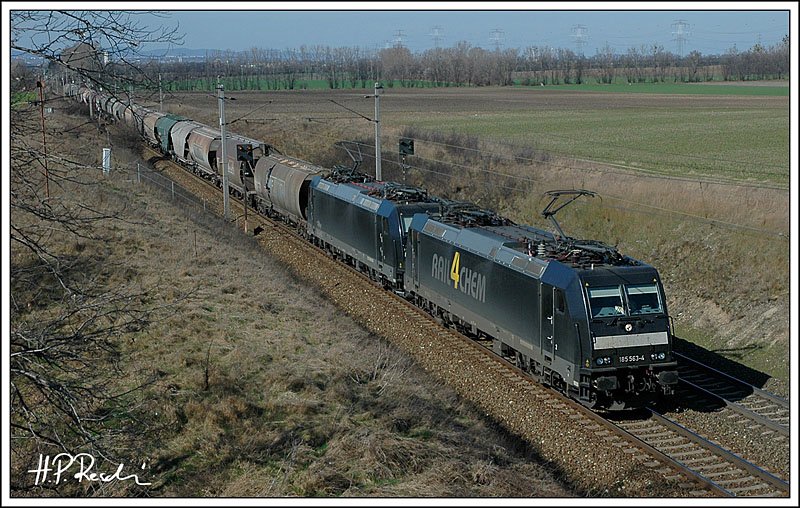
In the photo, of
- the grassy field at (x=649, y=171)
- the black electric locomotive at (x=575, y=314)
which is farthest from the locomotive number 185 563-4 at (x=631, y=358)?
the grassy field at (x=649, y=171)

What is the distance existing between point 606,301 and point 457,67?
266ft

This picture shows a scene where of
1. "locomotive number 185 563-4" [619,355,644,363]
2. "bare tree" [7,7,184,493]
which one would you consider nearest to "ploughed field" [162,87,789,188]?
"locomotive number 185 563-4" [619,355,644,363]

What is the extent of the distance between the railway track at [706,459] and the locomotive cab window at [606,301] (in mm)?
2366

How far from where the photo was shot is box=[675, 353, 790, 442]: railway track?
17141 millimetres

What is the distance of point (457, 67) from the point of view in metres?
94.6

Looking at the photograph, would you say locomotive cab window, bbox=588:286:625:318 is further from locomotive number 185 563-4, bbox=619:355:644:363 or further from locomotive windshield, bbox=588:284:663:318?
locomotive number 185 563-4, bbox=619:355:644:363

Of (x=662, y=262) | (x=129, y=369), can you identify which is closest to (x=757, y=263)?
(x=662, y=262)

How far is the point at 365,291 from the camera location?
28422mm

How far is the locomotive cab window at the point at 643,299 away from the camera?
16719 millimetres

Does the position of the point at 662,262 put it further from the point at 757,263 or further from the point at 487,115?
the point at 487,115

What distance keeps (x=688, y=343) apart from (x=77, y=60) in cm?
1873

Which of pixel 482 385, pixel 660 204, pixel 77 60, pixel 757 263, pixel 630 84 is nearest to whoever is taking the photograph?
pixel 77 60

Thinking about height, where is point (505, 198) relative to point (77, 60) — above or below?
below

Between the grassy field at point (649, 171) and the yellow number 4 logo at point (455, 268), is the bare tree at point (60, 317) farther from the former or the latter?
the yellow number 4 logo at point (455, 268)
